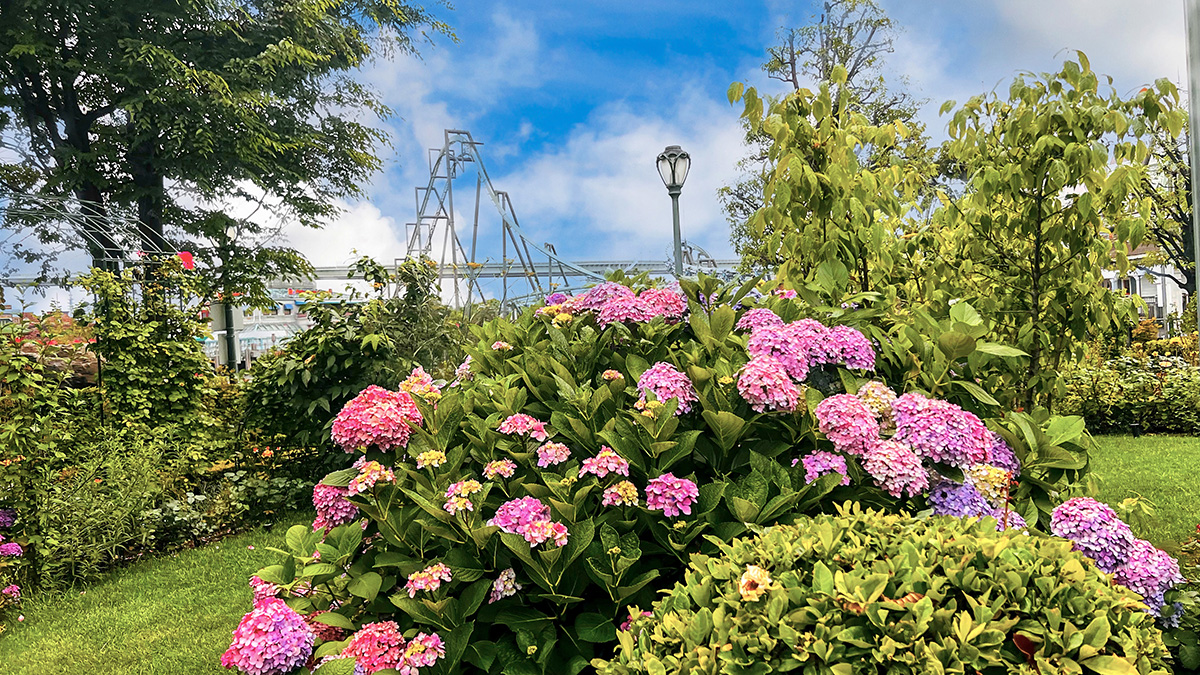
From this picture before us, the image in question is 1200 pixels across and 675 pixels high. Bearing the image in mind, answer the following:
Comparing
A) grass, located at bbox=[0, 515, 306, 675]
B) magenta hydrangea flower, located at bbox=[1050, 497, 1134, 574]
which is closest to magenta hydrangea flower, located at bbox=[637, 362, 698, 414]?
magenta hydrangea flower, located at bbox=[1050, 497, 1134, 574]

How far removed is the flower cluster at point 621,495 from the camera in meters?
1.49

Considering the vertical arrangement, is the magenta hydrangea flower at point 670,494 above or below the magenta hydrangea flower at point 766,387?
below

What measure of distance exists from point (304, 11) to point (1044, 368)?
13.0m

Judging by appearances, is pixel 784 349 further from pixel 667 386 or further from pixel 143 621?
pixel 143 621

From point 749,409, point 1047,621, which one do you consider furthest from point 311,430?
point 1047,621

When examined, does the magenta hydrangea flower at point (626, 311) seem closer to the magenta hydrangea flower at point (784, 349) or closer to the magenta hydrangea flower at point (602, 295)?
the magenta hydrangea flower at point (602, 295)

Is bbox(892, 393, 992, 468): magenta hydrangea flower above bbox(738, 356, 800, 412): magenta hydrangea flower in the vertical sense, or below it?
below

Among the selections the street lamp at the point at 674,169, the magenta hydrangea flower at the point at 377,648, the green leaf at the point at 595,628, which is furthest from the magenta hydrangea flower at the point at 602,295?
the street lamp at the point at 674,169

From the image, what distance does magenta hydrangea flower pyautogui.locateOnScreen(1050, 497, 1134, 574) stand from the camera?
1543mm

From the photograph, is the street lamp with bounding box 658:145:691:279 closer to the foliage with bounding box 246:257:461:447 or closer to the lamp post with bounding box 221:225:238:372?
the foliage with bounding box 246:257:461:447

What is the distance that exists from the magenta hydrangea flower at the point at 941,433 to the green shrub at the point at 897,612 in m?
0.30

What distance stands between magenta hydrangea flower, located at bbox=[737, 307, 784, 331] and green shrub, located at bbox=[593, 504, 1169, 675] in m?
0.73

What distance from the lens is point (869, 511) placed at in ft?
4.53

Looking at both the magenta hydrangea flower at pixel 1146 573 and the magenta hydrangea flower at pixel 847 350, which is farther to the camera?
the magenta hydrangea flower at pixel 847 350
